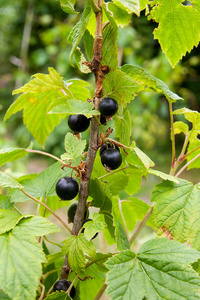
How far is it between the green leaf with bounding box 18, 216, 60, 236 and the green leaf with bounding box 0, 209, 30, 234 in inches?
0.5

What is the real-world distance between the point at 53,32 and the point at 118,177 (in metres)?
4.17

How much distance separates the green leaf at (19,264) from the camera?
44cm

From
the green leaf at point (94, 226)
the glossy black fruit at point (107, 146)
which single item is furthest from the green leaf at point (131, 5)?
the green leaf at point (94, 226)

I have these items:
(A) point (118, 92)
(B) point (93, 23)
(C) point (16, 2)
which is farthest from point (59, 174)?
(C) point (16, 2)

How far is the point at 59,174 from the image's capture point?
702 mm

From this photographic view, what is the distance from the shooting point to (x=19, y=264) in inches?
18.2

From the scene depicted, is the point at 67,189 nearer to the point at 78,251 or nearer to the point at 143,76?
the point at 78,251

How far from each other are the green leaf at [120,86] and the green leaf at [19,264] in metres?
0.30

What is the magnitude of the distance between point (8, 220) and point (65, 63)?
12.4 feet

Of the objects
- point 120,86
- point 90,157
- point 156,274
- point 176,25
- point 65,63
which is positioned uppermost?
point 176,25

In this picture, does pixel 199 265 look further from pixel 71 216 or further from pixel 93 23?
pixel 93 23

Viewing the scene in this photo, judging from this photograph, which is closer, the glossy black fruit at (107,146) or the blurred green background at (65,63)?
the glossy black fruit at (107,146)

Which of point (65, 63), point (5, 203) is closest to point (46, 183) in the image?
point (5, 203)

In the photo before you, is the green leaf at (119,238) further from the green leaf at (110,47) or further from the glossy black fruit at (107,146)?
the green leaf at (110,47)
